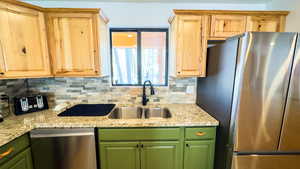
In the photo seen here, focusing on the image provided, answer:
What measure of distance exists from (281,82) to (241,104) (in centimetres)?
37

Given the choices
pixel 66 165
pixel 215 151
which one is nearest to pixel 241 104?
pixel 215 151

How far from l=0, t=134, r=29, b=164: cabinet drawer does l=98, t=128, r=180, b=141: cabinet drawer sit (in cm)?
71

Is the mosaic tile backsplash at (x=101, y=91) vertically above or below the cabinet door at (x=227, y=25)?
below

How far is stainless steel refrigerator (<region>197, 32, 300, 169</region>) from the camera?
1074 mm

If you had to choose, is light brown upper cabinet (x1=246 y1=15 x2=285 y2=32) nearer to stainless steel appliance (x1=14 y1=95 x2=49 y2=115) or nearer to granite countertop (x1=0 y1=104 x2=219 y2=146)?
granite countertop (x1=0 y1=104 x2=219 y2=146)

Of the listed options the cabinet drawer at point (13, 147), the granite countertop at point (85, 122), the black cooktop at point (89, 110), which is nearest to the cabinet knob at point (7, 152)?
the cabinet drawer at point (13, 147)

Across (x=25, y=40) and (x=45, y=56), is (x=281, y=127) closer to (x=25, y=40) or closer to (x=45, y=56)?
(x=45, y=56)

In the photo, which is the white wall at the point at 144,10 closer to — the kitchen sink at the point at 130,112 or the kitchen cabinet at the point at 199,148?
the kitchen sink at the point at 130,112

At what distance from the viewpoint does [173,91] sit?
2062 millimetres

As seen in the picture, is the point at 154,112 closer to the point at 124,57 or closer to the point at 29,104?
the point at 124,57

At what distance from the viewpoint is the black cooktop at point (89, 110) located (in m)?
1.62

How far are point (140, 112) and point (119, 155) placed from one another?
67cm

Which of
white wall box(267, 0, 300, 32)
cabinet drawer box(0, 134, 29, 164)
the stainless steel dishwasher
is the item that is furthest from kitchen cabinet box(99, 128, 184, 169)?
white wall box(267, 0, 300, 32)

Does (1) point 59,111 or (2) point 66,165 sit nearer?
(2) point 66,165
